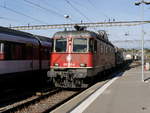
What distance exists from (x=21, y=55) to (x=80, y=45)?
3150 mm

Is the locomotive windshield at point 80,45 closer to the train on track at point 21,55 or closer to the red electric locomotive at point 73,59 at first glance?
the red electric locomotive at point 73,59

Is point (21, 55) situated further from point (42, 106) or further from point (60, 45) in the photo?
point (42, 106)

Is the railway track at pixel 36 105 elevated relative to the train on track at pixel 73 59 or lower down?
lower down

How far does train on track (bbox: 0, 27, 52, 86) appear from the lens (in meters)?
11.8

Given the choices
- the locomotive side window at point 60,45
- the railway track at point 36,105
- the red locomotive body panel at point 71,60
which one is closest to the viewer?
the railway track at point 36,105

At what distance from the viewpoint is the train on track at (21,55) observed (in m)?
11.8

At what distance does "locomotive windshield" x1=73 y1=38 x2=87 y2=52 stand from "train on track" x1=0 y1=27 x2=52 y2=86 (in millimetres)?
2717

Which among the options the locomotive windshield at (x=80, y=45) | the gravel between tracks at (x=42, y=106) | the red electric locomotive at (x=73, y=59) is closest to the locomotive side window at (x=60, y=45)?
the red electric locomotive at (x=73, y=59)

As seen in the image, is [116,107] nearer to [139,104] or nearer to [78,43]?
[139,104]

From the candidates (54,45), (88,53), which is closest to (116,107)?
(88,53)

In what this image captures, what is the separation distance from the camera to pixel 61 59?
13.8 meters

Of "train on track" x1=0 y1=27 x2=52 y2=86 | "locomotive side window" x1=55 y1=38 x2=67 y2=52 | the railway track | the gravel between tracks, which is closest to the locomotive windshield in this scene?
"locomotive side window" x1=55 y1=38 x2=67 y2=52

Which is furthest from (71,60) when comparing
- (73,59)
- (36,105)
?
(36,105)

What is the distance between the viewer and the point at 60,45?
14.1 metres
